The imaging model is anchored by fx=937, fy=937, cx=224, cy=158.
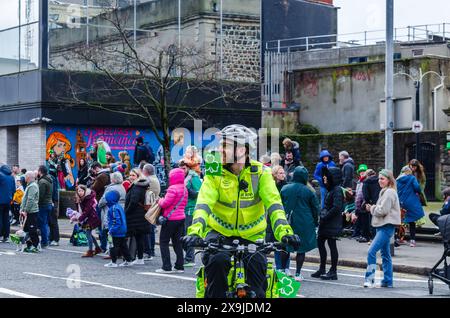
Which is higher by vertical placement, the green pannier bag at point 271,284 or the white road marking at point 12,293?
the green pannier bag at point 271,284

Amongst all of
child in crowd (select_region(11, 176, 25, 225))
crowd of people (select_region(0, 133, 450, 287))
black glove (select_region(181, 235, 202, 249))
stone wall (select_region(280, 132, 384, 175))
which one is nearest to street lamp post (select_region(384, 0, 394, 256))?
crowd of people (select_region(0, 133, 450, 287))

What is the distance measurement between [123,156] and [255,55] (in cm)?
1512

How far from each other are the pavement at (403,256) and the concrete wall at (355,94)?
62.3 ft

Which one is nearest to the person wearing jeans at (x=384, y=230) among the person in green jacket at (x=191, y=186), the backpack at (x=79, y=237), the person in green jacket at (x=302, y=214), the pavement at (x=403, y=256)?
the person in green jacket at (x=302, y=214)

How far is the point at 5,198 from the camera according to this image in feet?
71.2

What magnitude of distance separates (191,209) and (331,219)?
343 centimetres

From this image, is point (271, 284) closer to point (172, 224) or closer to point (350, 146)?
point (172, 224)

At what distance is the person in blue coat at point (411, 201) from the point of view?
19.7 metres

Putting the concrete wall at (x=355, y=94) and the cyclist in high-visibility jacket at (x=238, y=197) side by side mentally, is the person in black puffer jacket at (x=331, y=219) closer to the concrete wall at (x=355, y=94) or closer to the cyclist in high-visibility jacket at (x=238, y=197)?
the cyclist in high-visibility jacket at (x=238, y=197)

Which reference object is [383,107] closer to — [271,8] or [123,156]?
[123,156]

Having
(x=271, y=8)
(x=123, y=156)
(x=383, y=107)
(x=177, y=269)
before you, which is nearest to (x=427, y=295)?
(x=177, y=269)

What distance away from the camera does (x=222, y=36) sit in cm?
3641

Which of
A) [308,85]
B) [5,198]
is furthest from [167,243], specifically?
[308,85]
